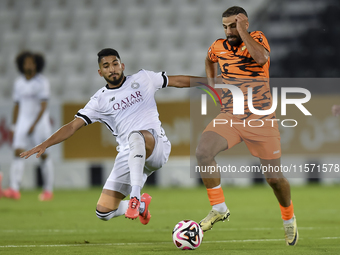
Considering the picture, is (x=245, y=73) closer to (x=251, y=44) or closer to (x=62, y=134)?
(x=251, y=44)

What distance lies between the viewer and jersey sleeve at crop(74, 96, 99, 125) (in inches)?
207

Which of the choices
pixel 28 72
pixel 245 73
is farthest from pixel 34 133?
pixel 245 73

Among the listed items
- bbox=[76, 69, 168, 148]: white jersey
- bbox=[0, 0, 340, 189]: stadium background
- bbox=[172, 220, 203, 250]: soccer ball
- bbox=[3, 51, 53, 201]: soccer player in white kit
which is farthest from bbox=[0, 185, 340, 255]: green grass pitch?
bbox=[0, 0, 340, 189]: stadium background

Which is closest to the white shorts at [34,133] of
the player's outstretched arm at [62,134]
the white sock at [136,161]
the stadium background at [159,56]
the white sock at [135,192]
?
the stadium background at [159,56]

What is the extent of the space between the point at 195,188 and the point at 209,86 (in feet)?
23.9

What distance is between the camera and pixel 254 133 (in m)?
5.05

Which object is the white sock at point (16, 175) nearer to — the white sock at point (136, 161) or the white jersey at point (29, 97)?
the white jersey at point (29, 97)

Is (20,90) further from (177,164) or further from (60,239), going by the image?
(60,239)

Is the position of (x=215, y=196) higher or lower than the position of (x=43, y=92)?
lower

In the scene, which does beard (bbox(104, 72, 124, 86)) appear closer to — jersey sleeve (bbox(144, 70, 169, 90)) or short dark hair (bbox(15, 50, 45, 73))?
jersey sleeve (bbox(144, 70, 169, 90))

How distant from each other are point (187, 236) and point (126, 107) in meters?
1.35

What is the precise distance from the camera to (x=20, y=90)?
10453 millimetres

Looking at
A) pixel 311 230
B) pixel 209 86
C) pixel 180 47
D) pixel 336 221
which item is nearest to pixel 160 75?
pixel 209 86

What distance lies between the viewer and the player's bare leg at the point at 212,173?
4.97 meters
